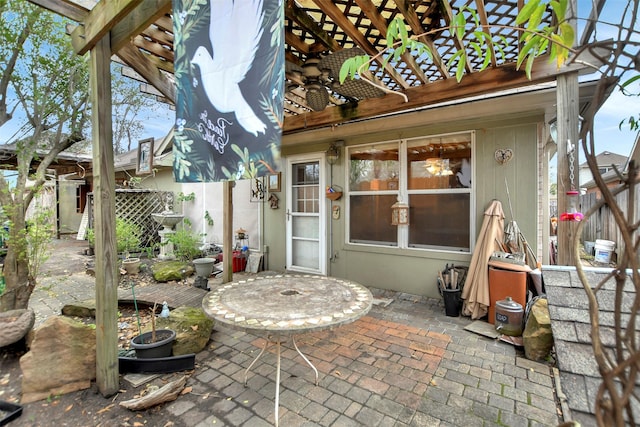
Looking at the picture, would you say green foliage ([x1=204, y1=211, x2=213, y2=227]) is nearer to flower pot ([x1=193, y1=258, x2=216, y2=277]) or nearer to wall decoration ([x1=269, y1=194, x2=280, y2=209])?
wall decoration ([x1=269, y1=194, x2=280, y2=209])

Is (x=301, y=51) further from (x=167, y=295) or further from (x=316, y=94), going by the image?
(x=167, y=295)

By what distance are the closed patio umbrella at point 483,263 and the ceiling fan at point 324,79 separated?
2.07 m

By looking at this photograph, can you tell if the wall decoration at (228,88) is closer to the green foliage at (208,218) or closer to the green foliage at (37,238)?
the green foliage at (37,238)

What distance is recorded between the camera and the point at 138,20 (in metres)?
2.03

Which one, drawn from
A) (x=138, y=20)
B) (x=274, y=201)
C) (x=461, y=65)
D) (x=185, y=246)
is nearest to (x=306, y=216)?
(x=274, y=201)

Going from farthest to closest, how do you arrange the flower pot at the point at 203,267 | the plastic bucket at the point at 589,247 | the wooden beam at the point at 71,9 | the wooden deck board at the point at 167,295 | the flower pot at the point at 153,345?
the plastic bucket at the point at 589,247
the flower pot at the point at 203,267
the wooden deck board at the point at 167,295
the flower pot at the point at 153,345
the wooden beam at the point at 71,9

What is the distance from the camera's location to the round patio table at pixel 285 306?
174 cm

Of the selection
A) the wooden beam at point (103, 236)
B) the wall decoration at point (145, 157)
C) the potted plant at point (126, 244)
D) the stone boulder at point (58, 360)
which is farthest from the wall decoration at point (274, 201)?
the stone boulder at point (58, 360)

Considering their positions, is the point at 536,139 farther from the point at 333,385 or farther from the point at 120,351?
the point at 120,351

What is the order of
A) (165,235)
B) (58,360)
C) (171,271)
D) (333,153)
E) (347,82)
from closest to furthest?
(58,360), (347,82), (333,153), (171,271), (165,235)

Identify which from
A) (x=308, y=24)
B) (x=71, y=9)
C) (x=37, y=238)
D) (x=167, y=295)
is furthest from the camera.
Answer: (x=167, y=295)

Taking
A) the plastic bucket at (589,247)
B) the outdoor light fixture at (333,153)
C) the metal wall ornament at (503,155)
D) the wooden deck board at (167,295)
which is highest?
the outdoor light fixture at (333,153)

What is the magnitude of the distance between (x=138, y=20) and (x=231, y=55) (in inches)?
39.0

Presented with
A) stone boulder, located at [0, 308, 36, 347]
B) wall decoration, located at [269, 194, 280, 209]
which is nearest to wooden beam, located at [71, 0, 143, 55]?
stone boulder, located at [0, 308, 36, 347]
